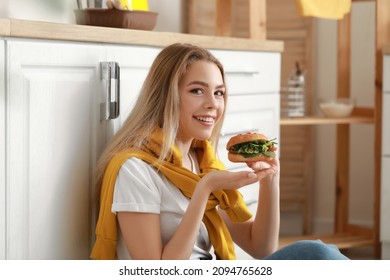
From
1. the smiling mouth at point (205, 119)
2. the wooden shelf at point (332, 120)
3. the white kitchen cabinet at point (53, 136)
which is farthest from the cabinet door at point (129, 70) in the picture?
the wooden shelf at point (332, 120)

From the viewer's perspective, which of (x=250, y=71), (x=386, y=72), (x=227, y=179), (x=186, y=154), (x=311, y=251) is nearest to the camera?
(x=311, y=251)

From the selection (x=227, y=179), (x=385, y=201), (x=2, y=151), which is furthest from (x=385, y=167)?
(x=2, y=151)

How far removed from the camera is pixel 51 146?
1.74m

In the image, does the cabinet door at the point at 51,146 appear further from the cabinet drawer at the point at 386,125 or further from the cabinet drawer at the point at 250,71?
the cabinet drawer at the point at 386,125

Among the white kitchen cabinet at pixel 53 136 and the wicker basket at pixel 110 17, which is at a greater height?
the wicker basket at pixel 110 17

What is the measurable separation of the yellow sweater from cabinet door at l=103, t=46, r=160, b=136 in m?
0.18

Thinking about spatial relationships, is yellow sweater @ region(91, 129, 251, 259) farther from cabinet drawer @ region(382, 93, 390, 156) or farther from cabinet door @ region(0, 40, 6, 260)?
cabinet drawer @ region(382, 93, 390, 156)

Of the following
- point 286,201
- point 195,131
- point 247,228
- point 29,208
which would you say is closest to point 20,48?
point 29,208

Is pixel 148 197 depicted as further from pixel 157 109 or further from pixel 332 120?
pixel 332 120

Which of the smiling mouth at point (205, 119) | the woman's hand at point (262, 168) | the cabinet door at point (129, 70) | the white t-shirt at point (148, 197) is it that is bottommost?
the white t-shirt at point (148, 197)

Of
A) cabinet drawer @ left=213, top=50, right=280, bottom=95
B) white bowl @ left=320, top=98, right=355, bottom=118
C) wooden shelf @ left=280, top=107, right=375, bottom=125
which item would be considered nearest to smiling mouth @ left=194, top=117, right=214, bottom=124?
cabinet drawer @ left=213, top=50, right=280, bottom=95

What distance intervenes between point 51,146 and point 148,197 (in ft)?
0.78

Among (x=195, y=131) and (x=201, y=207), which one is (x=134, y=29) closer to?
(x=195, y=131)

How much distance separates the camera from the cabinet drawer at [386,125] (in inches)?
126
